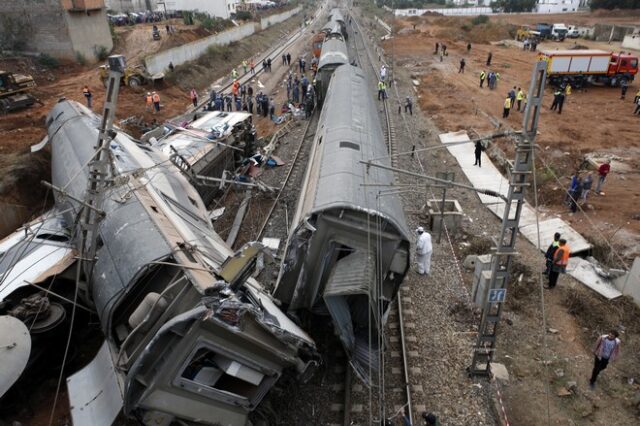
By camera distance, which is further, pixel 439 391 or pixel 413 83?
pixel 413 83

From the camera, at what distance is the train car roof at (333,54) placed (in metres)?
23.0

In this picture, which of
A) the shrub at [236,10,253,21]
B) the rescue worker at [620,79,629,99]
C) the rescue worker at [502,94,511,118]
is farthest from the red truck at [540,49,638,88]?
the shrub at [236,10,253,21]

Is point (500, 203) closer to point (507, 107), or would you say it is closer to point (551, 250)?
point (551, 250)

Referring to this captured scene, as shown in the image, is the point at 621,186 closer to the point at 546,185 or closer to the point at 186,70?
the point at 546,185

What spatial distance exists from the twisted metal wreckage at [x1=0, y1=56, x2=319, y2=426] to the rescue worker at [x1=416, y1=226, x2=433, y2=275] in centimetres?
466

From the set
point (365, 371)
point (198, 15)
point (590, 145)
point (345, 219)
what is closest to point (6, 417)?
point (365, 371)

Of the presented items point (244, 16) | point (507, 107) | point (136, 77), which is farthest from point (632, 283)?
point (244, 16)

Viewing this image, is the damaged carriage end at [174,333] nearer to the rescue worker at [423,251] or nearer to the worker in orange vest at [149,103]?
the rescue worker at [423,251]

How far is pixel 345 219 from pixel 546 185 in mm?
11891

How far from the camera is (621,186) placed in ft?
53.7

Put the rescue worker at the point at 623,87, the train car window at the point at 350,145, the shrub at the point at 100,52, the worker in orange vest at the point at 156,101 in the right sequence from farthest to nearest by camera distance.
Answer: the shrub at the point at 100,52
the rescue worker at the point at 623,87
the worker in orange vest at the point at 156,101
the train car window at the point at 350,145

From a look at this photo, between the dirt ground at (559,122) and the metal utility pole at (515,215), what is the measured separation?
537 mm

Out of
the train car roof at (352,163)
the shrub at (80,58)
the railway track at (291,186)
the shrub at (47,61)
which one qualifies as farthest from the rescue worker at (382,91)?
the shrub at (47,61)

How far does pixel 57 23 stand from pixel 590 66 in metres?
39.4
